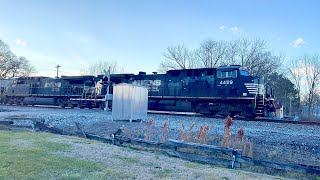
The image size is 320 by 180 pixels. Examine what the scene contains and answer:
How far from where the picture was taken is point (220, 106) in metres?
20.8

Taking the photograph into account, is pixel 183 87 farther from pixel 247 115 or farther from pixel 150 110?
pixel 247 115

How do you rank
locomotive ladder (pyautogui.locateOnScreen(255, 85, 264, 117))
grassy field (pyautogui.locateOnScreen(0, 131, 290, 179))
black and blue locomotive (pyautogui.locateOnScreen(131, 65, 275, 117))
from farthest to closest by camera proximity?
black and blue locomotive (pyautogui.locateOnScreen(131, 65, 275, 117))
locomotive ladder (pyautogui.locateOnScreen(255, 85, 264, 117))
grassy field (pyautogui.locateOnScreen(0, 131, 290, 179))

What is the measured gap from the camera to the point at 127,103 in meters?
16.3

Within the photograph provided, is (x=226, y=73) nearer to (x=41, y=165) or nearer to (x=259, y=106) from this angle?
(x=259, y=106)

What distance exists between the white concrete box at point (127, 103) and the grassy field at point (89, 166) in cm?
880

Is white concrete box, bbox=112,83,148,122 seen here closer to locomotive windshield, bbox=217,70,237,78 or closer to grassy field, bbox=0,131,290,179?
locomotive windshield, bbox=217,70,237,78

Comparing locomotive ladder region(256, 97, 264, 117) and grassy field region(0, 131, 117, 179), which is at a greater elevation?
locomotive ladder region(256, 97, 264, 117)

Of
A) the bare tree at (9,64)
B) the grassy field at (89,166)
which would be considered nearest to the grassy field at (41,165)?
the grassy field at (89,166)

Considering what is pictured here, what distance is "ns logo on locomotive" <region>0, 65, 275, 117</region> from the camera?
19.9 m

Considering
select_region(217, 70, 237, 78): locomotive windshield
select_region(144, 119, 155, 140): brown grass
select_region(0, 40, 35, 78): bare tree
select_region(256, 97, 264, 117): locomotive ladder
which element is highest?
select_region(0, 40, 35, 78): bare tree

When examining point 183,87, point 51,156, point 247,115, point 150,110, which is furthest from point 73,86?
point 51,156

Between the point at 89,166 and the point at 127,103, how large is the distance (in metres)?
10.9

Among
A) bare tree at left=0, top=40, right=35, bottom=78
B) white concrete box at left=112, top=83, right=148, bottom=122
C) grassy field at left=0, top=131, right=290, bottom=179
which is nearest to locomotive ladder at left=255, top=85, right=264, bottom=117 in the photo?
white concrete box at left=112, top=83, right=148, bottom=122

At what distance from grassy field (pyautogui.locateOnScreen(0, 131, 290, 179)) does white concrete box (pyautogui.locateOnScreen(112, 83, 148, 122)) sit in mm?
8800
